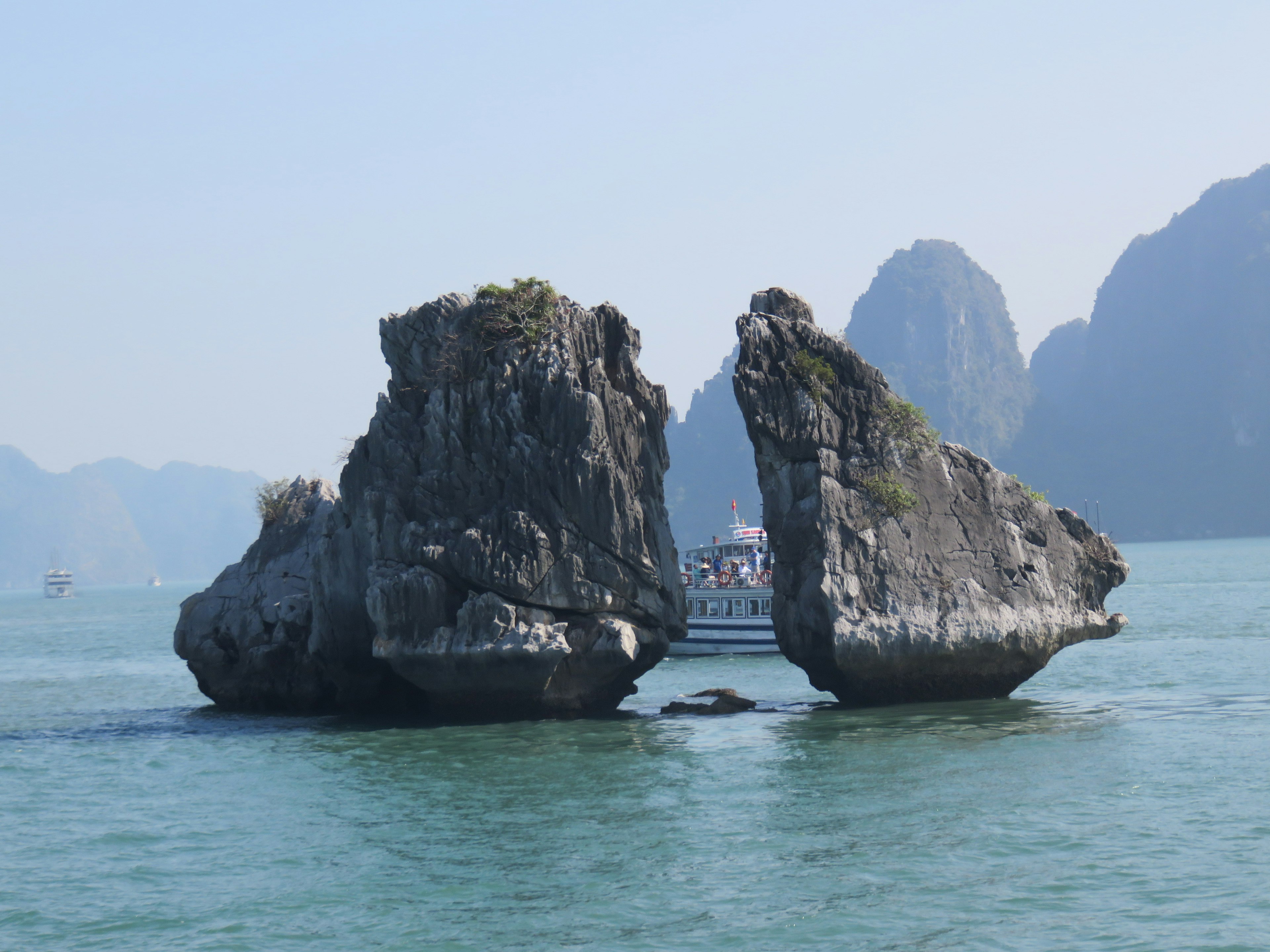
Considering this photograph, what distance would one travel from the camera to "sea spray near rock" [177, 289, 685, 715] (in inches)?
1031

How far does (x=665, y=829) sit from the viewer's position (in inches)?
680

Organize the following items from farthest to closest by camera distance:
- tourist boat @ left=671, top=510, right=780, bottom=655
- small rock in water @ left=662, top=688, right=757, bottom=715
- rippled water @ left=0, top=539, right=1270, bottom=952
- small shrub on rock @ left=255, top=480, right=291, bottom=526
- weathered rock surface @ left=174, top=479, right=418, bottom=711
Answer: tourist boat @ left=671, top=510, right=780, bottom=655
small shrub on rock @ left=255, top=480, right=291, bottom=526
weathered rock surface @ left=174, top=479, right=418, bottom=711
small rock in water @ left=662, top=688, right=757, bottom=715
rippled water @ left=0, top=539, right=1270, bottom=952

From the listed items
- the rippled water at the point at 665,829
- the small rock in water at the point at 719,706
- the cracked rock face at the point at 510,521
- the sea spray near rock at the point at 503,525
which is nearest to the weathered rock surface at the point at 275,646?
the sea spray near rock at the point at 503,525

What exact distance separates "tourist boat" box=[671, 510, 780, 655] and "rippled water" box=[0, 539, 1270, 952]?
1556 centimetres

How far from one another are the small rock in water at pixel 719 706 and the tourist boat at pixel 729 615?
15.9m

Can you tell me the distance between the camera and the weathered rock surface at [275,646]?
29.7 m

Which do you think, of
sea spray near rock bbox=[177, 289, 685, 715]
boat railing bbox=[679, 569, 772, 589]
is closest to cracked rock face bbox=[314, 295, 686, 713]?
sea spray near rock bbox=[177, 289, 685, 715]

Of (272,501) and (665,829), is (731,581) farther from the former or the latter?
(665,829)

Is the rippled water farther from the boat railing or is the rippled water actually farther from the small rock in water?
the boat railing

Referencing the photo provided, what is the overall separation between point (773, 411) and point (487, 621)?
310 inches

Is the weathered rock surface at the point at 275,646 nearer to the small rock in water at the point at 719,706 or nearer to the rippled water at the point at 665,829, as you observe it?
the rippled water at the point at 665,829

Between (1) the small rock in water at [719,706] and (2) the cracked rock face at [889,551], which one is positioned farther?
(1) the small rock in water at [719,706]

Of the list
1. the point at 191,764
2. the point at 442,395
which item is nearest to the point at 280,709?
the point at 191,764

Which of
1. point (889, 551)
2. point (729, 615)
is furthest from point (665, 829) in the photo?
point (729, 615)
